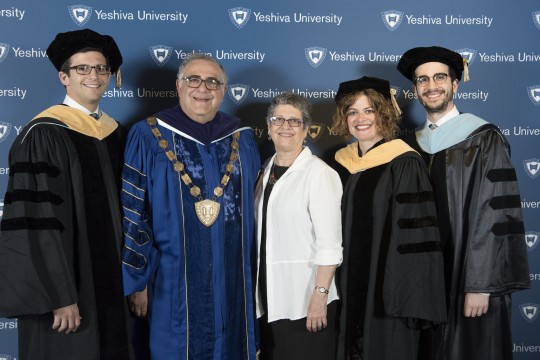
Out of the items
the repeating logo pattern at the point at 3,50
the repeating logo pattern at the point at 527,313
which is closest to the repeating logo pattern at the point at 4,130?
the repeating logo pattern at the point at 3,50

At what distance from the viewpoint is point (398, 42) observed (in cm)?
379

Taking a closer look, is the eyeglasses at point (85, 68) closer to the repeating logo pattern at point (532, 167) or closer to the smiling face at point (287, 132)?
the smiling face at point (287, 132)

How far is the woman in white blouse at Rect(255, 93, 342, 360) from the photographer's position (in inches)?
111

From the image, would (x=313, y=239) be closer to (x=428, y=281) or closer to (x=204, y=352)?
(x=428, y=281)

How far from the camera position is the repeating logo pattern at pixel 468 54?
3820 mm

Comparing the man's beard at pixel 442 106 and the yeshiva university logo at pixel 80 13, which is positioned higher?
the yeshiva university logo at pixel 80 13

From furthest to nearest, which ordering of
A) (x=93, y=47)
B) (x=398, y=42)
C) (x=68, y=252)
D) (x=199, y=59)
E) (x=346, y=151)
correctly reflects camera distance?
1. (x=398, y=42)
2. (x=346, y=151)
3. (x=199, y=59)
4. (x=93, y=47)
5. (x=68, y=252)

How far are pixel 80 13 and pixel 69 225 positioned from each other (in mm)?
1769

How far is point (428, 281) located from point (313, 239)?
67 cm

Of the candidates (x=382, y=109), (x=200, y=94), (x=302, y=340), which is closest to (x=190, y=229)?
(x=200, y=94)

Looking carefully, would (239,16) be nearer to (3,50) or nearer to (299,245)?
(3,50)

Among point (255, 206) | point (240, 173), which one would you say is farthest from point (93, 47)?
point (255, 206)

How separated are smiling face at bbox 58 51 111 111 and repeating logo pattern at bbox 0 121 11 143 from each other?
3.72 feet

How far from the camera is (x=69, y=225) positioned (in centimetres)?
258
